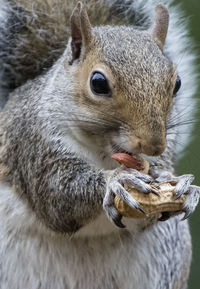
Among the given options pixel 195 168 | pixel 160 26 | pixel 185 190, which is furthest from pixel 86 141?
pixel 195 168

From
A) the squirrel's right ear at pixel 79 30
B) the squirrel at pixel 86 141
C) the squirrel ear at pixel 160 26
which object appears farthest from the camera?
the squirrel ear at pixel 160 26

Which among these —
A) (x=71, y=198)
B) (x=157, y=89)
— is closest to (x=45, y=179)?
(x=71, y=198)

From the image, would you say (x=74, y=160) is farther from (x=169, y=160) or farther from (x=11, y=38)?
(x=11, y=38)

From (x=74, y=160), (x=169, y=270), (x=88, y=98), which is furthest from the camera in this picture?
(x=169, y=270)

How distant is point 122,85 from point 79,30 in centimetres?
27

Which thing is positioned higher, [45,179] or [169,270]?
[45,179]

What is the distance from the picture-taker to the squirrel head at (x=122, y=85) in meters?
1.68

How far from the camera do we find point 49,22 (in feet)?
7.82

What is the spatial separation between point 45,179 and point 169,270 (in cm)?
55

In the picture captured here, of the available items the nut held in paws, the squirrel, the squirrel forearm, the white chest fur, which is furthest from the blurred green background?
the nut held in paws

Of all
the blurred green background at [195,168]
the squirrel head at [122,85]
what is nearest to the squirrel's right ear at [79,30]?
the squirrel head at [122,85]

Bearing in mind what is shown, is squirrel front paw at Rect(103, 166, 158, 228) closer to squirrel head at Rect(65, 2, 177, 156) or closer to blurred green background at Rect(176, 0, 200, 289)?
squirrel head at Rect(65, 2, 177, 156)

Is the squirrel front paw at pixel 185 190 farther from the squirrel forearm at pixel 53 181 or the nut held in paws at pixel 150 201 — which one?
the squirrel forearm at pixel 53 181

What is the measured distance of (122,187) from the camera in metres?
1.74
